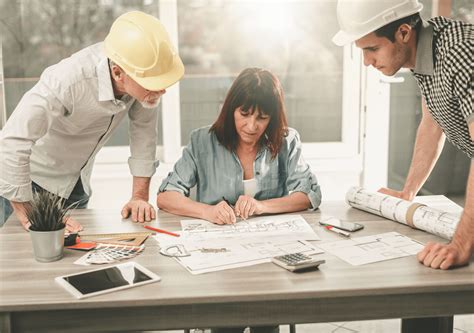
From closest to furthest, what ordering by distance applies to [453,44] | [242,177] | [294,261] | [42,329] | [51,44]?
[42,329]
[294,261]
[453,44]
[242,177]
[51,44]

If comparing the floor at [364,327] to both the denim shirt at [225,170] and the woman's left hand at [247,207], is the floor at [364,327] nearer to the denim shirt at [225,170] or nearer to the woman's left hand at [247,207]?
the denim shirt at [225,170]

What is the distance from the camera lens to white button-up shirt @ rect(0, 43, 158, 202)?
2012 mm

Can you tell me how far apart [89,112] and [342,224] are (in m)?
0.99

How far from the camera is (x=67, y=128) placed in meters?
2.30

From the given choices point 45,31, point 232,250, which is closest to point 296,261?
point 232,250

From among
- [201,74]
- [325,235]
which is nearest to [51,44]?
[201,74]

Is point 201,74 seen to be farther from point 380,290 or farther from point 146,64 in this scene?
point 380,290

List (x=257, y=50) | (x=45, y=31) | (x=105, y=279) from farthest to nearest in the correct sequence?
(x=257, y=50) < (x=45, y=31) < (x=105, y=279)

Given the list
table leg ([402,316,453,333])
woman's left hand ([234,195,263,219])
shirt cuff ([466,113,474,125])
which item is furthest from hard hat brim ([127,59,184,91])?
table leg ([402,316,453,333])

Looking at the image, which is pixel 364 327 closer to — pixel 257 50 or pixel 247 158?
pixel 247 158

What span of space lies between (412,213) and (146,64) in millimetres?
994

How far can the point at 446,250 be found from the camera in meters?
1.65

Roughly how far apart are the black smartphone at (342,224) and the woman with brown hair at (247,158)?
19 centimetres

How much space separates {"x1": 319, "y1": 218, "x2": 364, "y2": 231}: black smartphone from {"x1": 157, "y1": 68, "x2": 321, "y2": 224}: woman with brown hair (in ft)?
0.62
